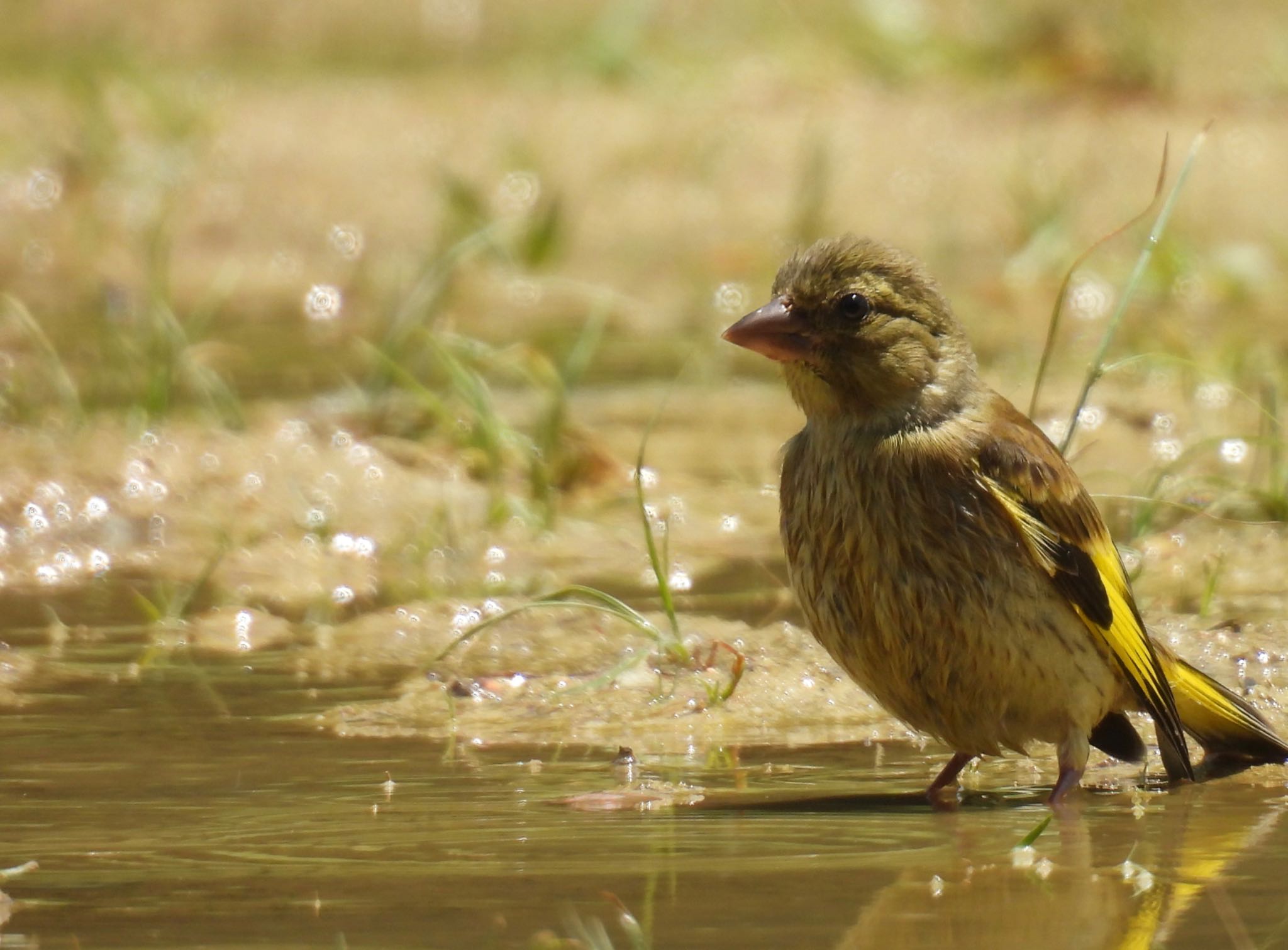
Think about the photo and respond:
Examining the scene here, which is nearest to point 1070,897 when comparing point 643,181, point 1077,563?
point 1077,563

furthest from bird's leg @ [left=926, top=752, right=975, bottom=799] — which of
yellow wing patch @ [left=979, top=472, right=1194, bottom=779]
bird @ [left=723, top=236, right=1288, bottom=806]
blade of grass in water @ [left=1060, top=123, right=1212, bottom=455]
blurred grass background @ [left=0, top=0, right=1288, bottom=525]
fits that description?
blurred grass background @ [left=0, top=0, right=1288, bottom=525]

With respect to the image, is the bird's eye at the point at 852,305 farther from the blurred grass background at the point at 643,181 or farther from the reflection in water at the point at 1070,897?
the blurred grass background at the point at 643,181

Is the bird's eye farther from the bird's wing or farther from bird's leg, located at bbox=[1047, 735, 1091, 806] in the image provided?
bird's leg, located at bbox=[1047, 735, 1091, 806]

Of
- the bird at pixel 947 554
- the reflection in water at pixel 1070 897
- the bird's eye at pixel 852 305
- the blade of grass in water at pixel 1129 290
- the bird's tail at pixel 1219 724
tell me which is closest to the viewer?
the reflection in water at pixel 1070 897

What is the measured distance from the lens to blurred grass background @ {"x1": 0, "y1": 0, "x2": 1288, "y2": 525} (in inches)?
346

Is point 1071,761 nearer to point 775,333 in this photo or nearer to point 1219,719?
point 1219,719

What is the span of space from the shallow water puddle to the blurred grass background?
329 centimetres

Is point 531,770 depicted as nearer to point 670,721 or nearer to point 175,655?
point 670,721

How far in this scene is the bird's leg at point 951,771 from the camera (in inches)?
148

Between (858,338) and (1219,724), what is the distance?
92cm

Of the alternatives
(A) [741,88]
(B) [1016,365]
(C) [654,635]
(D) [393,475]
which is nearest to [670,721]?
(C) [654,635]

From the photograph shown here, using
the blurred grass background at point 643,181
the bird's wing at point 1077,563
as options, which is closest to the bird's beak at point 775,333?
the bird's wing at point 1077,563

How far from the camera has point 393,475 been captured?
6.20 meters

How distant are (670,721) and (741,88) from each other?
8.53m
